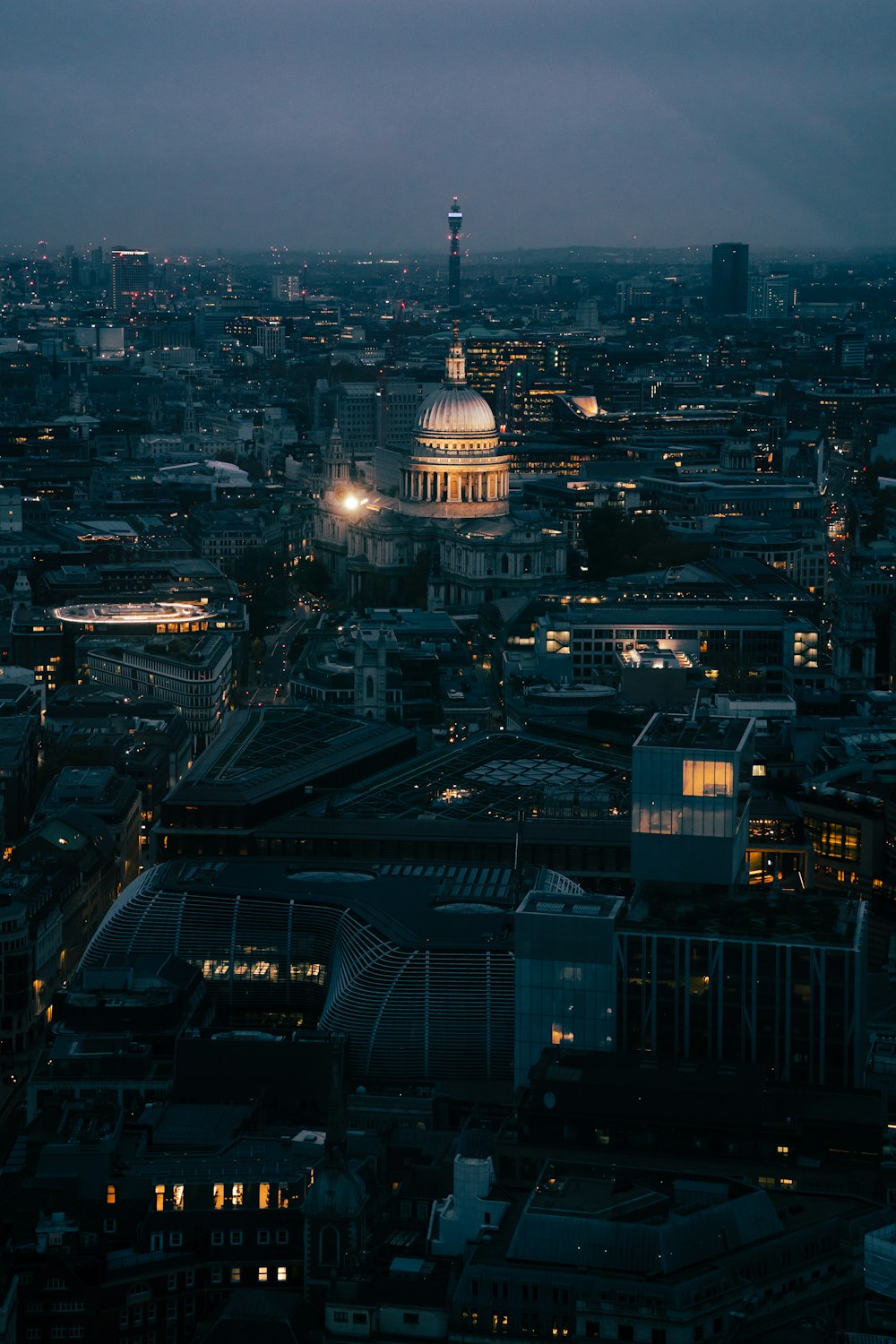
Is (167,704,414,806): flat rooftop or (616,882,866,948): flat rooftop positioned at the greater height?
(616,882,866,948): flat rooftop

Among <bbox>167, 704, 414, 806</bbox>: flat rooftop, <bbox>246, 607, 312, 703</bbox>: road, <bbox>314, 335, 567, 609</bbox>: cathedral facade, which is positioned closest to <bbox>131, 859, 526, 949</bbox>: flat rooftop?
<bbox>167, 704, 414, 806</bbox>: flat rooftop

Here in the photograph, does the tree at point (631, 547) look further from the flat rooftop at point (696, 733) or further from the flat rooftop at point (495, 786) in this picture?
the flat rooftop at point (696, 733)

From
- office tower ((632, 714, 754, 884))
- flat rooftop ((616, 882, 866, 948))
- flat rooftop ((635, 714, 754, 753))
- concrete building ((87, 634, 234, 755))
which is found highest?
flat rooftop ((635, 714, 754, 753))

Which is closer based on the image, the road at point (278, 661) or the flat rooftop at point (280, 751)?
the flat rooftop at point (280, 751)

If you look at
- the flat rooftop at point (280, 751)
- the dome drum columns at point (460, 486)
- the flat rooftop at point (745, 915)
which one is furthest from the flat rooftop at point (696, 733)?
the dome drum columns at point (460, 486)

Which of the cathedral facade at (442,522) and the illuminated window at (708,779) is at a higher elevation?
the illuminated window at (708,779)

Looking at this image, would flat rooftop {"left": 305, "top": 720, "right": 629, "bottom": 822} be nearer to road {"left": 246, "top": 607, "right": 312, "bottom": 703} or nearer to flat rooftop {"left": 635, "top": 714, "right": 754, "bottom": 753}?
flat rooftop {"left": 635, "top": 714, "right": 754, "bottom": 753}
